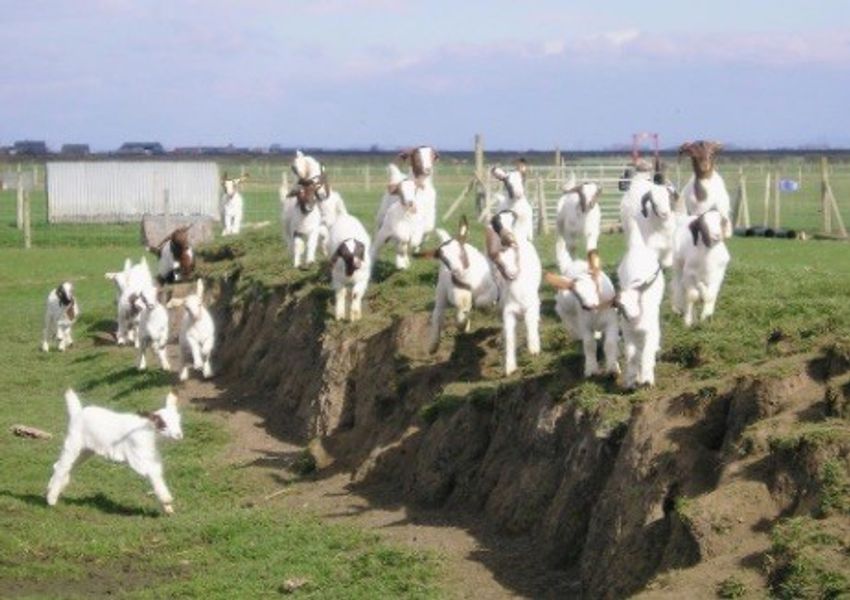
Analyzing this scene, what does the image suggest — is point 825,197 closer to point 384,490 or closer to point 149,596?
point 384,490

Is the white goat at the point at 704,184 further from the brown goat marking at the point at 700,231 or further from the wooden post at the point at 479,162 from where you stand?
the wooden post at the point at 479,162

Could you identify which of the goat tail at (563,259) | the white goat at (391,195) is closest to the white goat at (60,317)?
the white goat at (391,195)

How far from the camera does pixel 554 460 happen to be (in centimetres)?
1709

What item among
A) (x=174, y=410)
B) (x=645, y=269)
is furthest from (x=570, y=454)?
(x=174, y=410)

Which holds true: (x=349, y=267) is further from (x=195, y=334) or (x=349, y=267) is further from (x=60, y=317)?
(x=60, y=317)

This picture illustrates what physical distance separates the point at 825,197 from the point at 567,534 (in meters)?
29.4

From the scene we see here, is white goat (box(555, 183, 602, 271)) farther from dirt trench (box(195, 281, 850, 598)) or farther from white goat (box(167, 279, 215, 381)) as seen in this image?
white goat (box(167, 279, 215, 381))

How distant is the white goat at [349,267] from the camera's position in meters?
24.2

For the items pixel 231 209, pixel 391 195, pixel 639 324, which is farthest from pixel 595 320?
pixel 231 209

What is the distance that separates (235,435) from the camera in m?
24.9

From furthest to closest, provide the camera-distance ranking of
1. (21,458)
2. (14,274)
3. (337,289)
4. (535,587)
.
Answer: (14,274), (337,289), (21,458), (535,587)

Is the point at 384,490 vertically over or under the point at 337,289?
under

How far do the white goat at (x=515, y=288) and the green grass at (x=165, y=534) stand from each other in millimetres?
2721

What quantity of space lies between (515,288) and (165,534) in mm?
4184
